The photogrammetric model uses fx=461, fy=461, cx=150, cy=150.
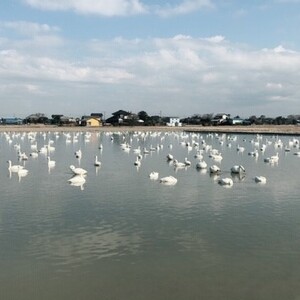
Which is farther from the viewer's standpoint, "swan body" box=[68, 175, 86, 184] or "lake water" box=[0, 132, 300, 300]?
"swan body" box=[68, 175, 86, 184]

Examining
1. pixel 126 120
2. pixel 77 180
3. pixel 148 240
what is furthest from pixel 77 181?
pixel 126 120

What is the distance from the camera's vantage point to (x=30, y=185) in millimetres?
24422

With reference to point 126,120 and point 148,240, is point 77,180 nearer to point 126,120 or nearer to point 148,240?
point 148,240

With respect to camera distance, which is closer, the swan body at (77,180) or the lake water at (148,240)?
the lake water at (148,240)

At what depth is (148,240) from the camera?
47.0ft

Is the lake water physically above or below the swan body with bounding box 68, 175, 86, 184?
below

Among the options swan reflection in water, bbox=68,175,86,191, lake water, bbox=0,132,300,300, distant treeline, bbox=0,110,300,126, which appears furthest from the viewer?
distant treeline, bbox=0,110,300,126

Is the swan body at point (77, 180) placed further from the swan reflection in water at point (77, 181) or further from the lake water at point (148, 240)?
the lake water at point (148, 240)

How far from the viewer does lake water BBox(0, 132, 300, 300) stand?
10906 millimetres

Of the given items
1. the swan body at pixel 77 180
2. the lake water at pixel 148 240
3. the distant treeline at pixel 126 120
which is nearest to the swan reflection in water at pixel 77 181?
the swan body at pixel 77 180

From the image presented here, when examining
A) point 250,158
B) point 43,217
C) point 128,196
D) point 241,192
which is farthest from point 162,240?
point 250,158

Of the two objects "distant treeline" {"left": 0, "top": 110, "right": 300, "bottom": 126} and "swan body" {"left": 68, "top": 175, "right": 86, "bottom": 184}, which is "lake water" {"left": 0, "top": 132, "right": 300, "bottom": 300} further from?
"distant treeline" {"left": 0, "top": 110, "right": 300, "bottom": 126}

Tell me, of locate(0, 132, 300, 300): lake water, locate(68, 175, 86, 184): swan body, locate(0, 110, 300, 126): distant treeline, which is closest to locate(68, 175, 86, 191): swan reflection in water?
locate(68, 175, 86, 184): swan body

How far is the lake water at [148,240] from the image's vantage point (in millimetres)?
10906
